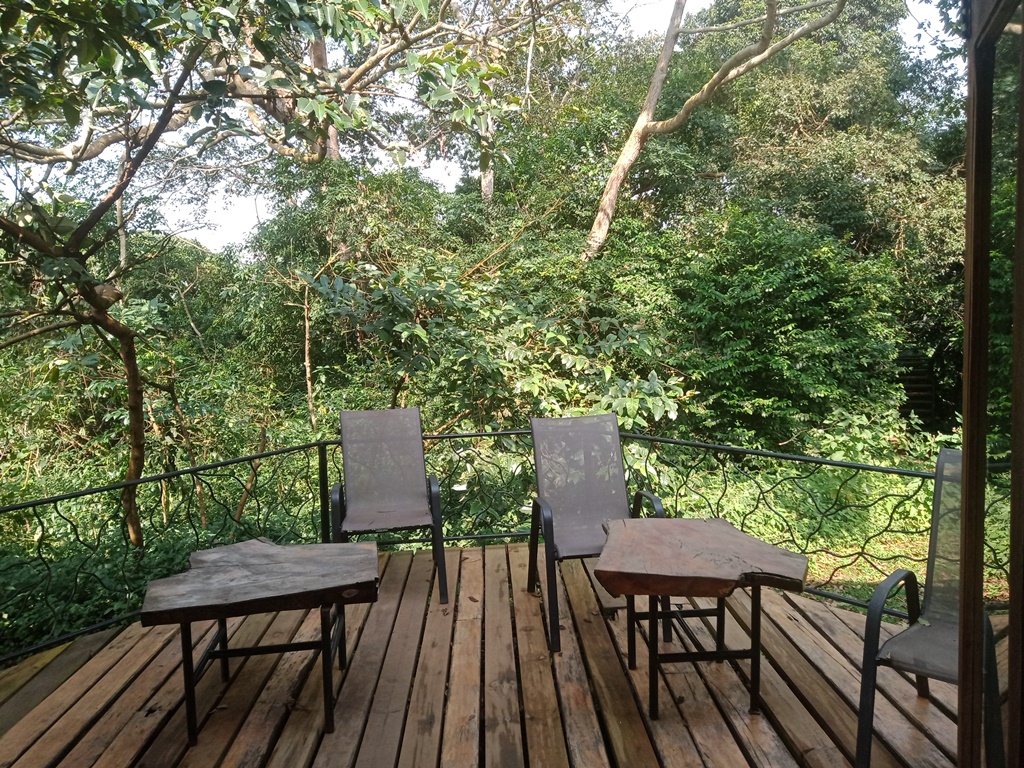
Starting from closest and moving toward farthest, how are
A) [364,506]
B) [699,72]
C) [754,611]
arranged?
[754,611] < [364,506] < [699,72]

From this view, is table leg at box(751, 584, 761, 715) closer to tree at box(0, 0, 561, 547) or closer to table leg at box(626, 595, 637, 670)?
table leg at box(626, 595, 637, 670)

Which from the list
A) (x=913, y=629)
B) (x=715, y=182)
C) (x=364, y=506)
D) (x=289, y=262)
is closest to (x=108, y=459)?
(x=289, y=262)

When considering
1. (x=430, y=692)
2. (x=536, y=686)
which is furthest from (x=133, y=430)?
(x=536, y=686)

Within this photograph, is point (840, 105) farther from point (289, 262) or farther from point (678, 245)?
point (289, 262)

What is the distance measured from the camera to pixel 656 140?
38.2 ft

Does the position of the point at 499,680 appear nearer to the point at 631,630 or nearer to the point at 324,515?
the point at 631,630

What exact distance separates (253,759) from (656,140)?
11.4 m

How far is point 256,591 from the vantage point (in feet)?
7.19

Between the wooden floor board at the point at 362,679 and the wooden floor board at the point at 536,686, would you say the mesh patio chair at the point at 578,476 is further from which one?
the wooden floor board at the point at 362,679

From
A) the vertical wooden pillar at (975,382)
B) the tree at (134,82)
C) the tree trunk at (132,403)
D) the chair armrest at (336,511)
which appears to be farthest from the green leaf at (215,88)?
the vertical wooden pillar at (975,382)

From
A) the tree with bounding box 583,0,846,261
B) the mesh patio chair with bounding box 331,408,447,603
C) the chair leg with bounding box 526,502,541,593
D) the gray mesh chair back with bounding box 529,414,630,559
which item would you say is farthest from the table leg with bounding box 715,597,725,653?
the tree with bounding box 583,0,846,261

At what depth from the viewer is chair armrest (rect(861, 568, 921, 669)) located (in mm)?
1863

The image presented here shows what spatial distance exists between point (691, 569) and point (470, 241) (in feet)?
29.9

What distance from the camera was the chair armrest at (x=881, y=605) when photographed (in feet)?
6.11
